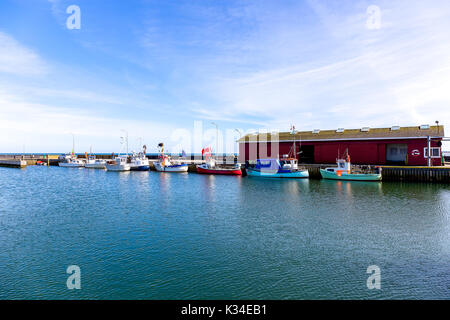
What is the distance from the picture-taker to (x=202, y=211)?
21.2 meters

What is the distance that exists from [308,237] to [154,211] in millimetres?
12507

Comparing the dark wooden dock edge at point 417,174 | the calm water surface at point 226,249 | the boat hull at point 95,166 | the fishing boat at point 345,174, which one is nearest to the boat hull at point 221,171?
the fishing boat at point 345,174

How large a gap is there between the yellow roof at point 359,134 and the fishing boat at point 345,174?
23.5ft

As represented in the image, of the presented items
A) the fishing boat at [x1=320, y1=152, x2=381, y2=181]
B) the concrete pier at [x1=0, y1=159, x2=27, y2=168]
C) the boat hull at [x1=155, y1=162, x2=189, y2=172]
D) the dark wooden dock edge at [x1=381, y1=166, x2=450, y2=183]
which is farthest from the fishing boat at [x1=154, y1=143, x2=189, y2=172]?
the concrete pier at [x1=0, y1=159, x2=27, y2=168]

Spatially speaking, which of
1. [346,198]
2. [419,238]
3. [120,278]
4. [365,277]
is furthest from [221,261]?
[346,198]

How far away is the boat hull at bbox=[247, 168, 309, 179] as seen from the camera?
146 ft

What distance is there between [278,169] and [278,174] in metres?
0.93

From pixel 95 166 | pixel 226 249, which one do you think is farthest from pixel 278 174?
pixel 95 166

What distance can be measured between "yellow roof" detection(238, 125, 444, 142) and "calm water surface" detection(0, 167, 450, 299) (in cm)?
2143

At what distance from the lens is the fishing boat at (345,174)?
38.9 meters

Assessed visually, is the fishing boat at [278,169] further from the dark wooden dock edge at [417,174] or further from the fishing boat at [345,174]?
the dark wooden dock edge at [417,174]
